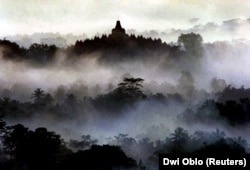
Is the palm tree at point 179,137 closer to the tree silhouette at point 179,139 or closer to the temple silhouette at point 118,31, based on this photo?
the tree silhouette at point 179,139

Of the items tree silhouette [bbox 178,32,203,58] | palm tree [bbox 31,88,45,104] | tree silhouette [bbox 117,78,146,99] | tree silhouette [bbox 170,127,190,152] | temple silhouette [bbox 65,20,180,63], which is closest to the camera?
tree silhouette [bbox 170,127,190,152]

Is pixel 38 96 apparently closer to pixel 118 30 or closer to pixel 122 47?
pixel 122 47

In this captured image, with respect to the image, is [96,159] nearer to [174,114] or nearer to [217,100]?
[174,114]

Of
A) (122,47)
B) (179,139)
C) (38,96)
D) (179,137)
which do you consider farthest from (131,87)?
(179,139)

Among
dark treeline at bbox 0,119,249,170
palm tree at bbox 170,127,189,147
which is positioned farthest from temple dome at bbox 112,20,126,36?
palm tree at bbox 170,127,189,147

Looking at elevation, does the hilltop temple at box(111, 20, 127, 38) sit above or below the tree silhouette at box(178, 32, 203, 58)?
above

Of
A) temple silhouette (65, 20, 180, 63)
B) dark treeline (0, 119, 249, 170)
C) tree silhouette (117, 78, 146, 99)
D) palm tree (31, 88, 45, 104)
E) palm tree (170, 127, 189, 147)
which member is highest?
temple silhouette (65, 20, 180, 63)

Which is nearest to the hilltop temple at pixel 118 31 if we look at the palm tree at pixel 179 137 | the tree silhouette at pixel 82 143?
the tree silhouette at pixel 82 143

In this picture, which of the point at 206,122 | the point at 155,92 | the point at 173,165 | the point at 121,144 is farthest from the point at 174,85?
the point at 173,165

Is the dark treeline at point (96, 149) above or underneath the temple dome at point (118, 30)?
underneath

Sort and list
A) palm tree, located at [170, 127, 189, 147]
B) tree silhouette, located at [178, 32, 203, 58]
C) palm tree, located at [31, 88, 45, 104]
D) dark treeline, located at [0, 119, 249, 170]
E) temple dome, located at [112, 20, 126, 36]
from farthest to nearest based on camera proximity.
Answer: temple dome, located at [112, 20, 126, 36]
tree silhouette, located at [178, 32, 203, 58]
palm tree, located at [31, 88, 45, 104]
palm tree, located at [170, 127, 189, 147]
dark treeline, located at [0, 119, 249, 170]

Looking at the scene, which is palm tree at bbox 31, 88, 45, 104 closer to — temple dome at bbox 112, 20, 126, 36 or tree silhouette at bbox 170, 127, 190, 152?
temple dome at bbox 112, 20, 126, 36
